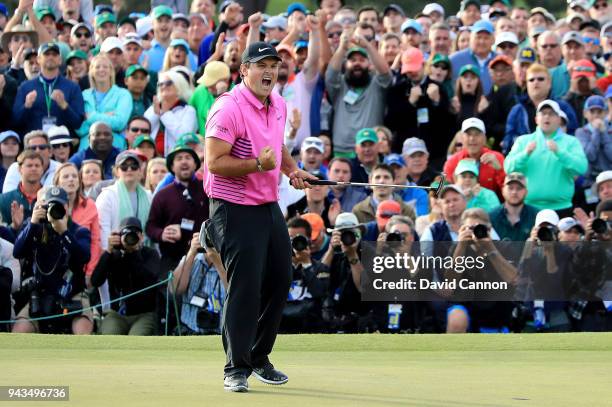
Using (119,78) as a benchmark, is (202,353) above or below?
below

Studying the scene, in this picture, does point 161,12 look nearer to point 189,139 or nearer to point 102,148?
point 102,148

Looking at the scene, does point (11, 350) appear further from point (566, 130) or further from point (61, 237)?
point (566, 130)

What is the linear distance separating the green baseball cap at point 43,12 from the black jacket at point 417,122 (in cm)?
532

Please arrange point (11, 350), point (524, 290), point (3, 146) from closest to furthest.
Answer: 1. point (11, 350)
2. point (524, 290)
3. point (3, 146)

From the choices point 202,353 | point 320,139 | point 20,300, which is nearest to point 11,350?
point 202,353

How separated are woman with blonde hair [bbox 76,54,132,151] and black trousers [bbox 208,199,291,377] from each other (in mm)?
8063

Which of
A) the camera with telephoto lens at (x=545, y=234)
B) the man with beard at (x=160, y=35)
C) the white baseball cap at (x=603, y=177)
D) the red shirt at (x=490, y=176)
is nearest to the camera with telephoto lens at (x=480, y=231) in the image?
the camera with telephoto lens at (x=545, y=234)

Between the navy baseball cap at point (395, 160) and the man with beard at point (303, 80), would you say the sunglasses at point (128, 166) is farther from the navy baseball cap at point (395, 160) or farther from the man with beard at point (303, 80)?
the navy baseball cap at point (395, 160)

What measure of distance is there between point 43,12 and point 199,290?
23.5 ft

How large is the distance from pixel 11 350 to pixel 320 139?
599 cm

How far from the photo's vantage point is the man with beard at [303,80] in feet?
49.2

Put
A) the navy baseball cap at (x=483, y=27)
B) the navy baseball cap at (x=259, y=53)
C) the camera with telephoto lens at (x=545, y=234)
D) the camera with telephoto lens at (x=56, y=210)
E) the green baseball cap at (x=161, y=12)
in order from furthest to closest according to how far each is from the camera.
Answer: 1. the green baseball cap at (x=161, y=12)
2. the navy baseball cap at (x=483, y=27)
3. the camera with telephoto lens at (x=545, y=234)
4. the camera with telephoto lens at (x=56, y=210)
5. the navy baseball cap at (x=259, y=53)

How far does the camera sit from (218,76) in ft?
49.3

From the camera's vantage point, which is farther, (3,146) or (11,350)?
(3,146)
